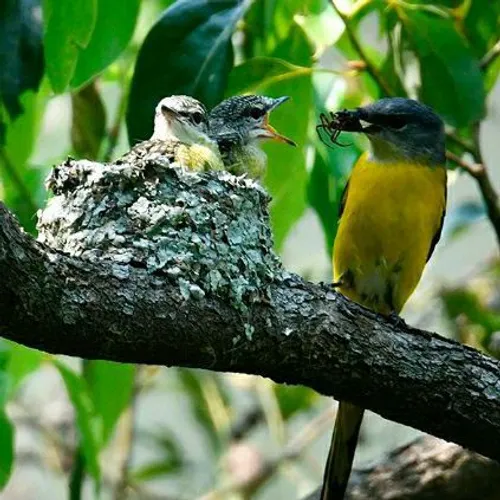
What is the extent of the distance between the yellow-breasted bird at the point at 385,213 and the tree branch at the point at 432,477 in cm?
24

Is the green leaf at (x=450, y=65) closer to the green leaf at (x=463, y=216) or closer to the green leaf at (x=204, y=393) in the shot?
the green leaf at (x=463, y=216)

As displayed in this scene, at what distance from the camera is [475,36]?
4.33 m

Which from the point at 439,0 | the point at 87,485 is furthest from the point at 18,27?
the point at 87,485

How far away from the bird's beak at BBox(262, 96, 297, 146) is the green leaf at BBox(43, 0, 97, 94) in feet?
2.58

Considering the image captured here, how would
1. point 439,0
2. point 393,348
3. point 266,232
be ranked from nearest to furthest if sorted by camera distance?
1. point 393,348
2. point 266,232
3. point 439,0

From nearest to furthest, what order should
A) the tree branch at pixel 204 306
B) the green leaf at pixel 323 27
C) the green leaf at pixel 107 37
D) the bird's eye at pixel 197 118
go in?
the tree branch at pixel 204 306, the green leaf at pixel 107 37, the bird's eye at pixel 197 118, the green leaf at pixel 323 27

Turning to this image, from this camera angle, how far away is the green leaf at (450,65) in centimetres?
387

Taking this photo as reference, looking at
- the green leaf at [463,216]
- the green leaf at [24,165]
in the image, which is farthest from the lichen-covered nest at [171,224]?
the green leaf at [463,216]

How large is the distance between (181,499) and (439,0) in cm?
408

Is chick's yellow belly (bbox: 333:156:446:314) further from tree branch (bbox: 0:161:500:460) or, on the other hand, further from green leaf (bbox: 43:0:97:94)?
green leaf (bbox: 43:0:97:94)

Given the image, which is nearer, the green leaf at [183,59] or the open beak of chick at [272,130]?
the green leaf at [183,59]

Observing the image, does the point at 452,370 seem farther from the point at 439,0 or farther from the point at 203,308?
the point at 439,0

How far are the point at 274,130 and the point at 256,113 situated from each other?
0.27 ft

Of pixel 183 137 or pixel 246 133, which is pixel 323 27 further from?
pixel 183 137
